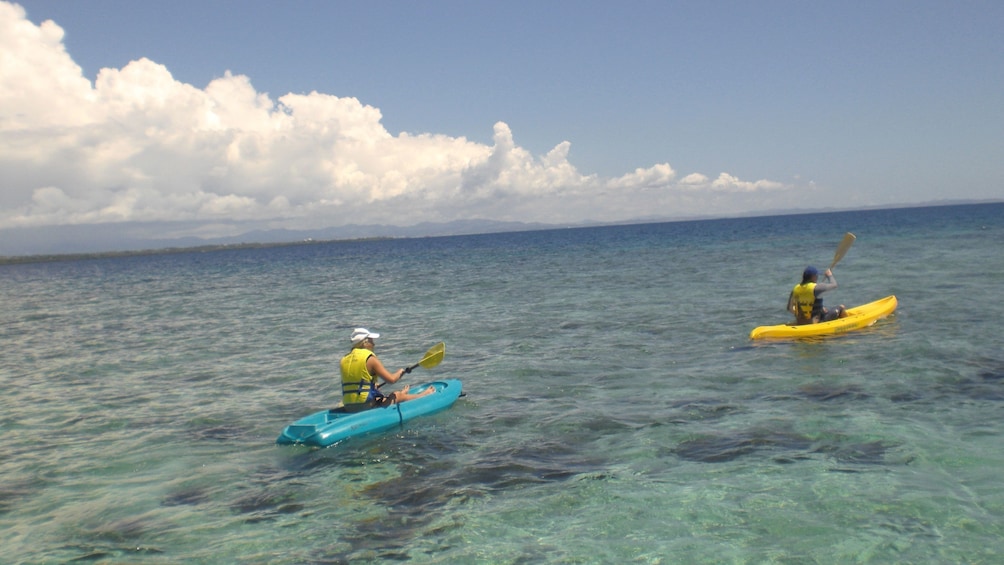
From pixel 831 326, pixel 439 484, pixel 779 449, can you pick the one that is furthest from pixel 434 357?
pixel 831 326

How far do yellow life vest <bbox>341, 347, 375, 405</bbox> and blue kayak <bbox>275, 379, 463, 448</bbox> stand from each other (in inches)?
8.9

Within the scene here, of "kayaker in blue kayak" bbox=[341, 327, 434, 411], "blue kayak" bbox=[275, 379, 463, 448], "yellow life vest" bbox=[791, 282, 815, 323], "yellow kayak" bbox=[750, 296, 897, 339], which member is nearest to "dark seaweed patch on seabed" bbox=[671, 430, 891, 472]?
"blue kayak" bbox=[275, 379, 463, 448]

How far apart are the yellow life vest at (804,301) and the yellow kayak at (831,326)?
33 centimetres

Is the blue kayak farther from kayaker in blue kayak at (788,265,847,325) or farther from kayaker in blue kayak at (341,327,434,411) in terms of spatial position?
kayaker in blue kayak at (788,265,847,325)

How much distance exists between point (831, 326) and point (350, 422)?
10544 mm

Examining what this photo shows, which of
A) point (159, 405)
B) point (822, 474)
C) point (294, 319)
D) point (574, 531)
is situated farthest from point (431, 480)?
point (294, 319)

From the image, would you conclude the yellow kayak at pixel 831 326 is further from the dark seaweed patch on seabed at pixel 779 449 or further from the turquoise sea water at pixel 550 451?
the dark seaweed patch on seabed at pixel 779 449

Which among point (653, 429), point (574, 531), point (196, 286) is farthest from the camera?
point (196, 286)

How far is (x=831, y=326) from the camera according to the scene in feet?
48.0

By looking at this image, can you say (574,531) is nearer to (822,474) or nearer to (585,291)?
(822,474)

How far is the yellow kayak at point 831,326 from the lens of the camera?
562 inches

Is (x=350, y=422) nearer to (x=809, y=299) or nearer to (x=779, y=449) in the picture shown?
(x=779, y=449)

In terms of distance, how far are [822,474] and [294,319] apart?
19.9m

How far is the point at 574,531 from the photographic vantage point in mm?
6273
